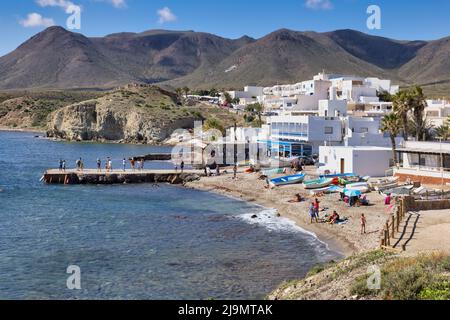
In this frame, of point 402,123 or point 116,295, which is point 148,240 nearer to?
point 116,295

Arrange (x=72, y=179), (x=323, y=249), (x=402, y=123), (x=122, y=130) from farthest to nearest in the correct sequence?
(x=122, y=130) → (x=72, y=179) → (x=402, y=123) → (x=323, y=249)

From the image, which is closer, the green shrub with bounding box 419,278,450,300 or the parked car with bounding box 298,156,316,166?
the green shrub with bounding box 419,278,450,300

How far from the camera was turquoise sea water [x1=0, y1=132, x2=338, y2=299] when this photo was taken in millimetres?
22188

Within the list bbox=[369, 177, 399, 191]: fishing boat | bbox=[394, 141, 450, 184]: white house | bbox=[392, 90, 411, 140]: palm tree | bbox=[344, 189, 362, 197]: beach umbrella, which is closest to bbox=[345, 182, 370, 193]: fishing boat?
bbox=[369, 177, 399, 191]: fishing boat

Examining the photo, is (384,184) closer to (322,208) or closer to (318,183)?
(318,183)

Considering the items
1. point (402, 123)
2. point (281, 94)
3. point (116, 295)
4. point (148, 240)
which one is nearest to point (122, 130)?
point (281, 94)

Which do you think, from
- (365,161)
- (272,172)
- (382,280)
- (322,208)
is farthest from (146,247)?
(272,172)

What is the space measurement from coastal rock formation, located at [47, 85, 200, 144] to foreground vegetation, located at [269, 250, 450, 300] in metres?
106

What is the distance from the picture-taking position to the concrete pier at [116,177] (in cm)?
5494

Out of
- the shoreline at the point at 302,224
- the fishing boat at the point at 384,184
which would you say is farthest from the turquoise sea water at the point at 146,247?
the fishing boat at the point at 384,184

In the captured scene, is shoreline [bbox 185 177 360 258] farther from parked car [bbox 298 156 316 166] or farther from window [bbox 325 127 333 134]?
window [bbox 325 127 333 134]

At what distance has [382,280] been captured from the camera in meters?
15.9

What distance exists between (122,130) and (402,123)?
94.9 metres
